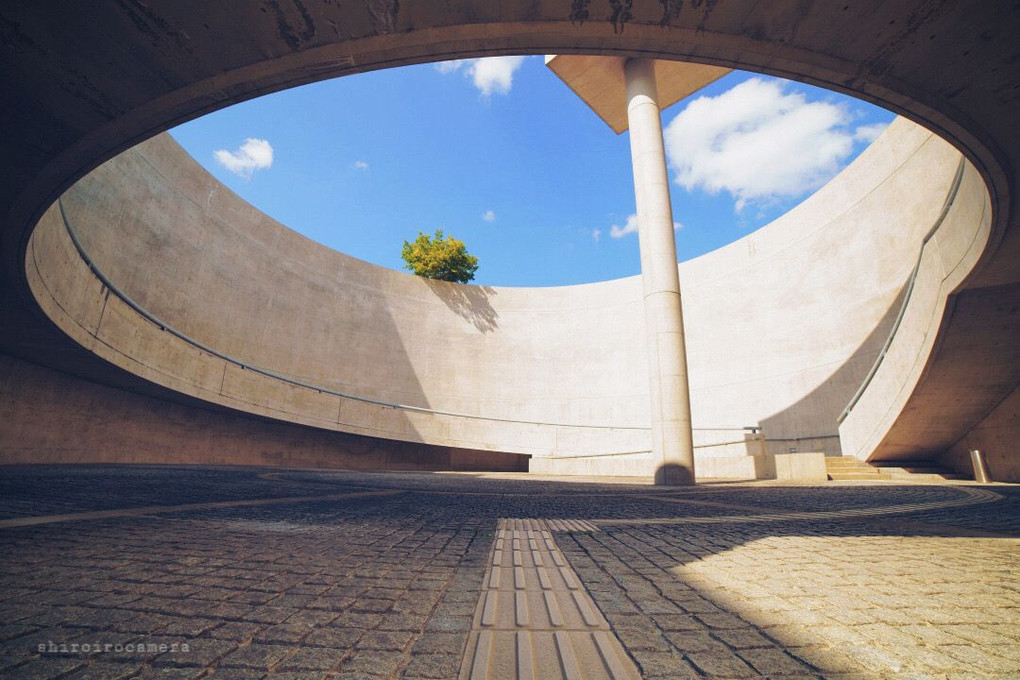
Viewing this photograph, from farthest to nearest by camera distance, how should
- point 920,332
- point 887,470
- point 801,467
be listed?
point 887,470, point 801,467, point 920,332

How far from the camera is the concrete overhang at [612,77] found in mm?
17812

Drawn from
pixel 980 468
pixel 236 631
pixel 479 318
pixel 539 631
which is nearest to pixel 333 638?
pixel 236 631

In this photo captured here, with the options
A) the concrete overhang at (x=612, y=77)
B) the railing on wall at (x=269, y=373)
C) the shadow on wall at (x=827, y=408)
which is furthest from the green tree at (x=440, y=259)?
the shadow on wall at (x=827, y=408)

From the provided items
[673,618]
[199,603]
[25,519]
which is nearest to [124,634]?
[199,603]

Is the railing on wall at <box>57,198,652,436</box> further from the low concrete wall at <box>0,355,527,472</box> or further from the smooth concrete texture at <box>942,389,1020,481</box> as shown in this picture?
the smooth concrete texture at <box>942,389,1020,481</box>

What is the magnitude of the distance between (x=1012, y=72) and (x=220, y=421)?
72.5ft

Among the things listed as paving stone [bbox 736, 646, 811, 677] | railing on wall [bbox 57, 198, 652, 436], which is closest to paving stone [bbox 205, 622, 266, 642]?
paving stone [bbox 736, 646, 811, 677]

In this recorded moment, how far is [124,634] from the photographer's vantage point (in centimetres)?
141

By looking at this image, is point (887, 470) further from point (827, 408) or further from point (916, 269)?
point (916, 269)

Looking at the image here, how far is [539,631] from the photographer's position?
1502 mm

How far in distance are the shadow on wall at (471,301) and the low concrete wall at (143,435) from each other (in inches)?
311

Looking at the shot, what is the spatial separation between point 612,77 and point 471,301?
13.8 meters

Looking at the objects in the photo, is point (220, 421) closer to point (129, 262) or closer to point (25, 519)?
point (129, 262)

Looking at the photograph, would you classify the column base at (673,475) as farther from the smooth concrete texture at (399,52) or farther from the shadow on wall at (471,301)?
the shadow on wall at (471,301)
